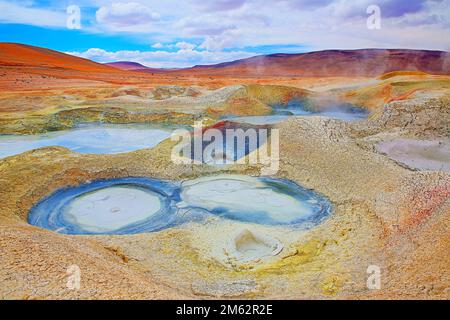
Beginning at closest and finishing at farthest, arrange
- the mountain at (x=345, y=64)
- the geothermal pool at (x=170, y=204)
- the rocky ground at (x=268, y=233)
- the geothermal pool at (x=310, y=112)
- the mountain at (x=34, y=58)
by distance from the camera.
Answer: the rocky ground at (x=268, y=233)
the geothermal pool at (x=170, y=204)
the geothermal pool at (x=310, y=112)
the mountain at (x=34, y=58)
the mountain at (x=345, y=64)

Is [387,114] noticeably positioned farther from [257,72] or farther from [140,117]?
[257,72]

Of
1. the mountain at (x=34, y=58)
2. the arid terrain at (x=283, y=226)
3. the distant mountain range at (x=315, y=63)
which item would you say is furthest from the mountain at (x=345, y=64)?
the arid terrain at (x=283, y=226)

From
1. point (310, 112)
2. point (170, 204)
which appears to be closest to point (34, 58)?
point (310, 112)

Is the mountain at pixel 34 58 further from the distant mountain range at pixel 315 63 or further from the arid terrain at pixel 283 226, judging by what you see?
the arid terrain at pixel 283 226

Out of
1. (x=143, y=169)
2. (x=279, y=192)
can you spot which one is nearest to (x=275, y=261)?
(x=279, y=192)

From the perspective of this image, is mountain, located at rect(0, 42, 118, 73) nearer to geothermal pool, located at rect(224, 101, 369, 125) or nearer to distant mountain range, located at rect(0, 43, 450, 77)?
distant mountain range, located at rect(0, 43, 450, 77)

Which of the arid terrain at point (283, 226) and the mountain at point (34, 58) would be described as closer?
the arid terrain at point (283, 226)
